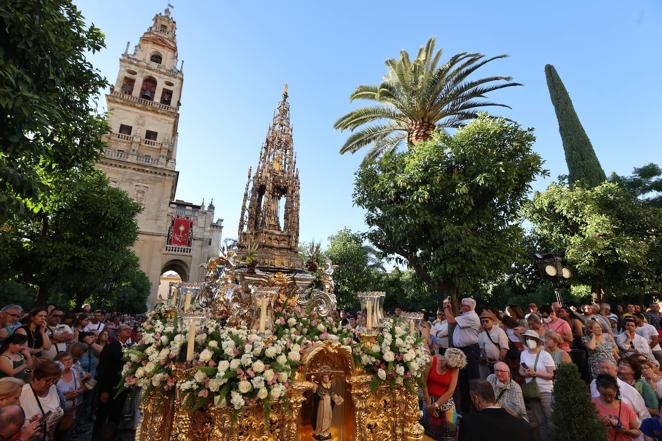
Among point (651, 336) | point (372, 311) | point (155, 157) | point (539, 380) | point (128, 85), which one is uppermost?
point (128, 85)

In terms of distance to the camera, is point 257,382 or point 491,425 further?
point 257,382

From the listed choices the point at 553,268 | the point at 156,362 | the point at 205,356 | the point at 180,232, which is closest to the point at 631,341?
the point at 553,268

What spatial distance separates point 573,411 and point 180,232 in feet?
139

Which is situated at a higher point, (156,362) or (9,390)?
(156,362)

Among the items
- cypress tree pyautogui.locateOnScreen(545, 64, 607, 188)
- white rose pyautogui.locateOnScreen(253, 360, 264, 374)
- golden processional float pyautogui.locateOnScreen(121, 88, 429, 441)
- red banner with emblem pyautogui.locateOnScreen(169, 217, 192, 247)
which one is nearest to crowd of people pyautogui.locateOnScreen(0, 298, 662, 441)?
golden processional float pyautogui.locateOnScreen(121, 88, 429, 441)

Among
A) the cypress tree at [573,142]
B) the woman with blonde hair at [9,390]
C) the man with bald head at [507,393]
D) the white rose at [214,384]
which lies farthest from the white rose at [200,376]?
the cypress tree at [573,142]

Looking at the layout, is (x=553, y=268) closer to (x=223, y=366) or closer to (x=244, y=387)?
(x=244, y=387)

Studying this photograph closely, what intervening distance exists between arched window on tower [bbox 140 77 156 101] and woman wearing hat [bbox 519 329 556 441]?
4722cm

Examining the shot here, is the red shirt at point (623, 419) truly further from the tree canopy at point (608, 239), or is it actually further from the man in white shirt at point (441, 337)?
Result: the tree canopy at point (608, 239)

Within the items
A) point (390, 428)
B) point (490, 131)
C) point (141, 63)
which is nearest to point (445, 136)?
point (490, 131)

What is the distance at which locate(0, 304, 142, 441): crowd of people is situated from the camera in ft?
10.2

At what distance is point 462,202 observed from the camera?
12281mm

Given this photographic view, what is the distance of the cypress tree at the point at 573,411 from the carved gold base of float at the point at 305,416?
1.77 meters

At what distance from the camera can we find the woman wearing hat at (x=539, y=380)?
4.81 metres
